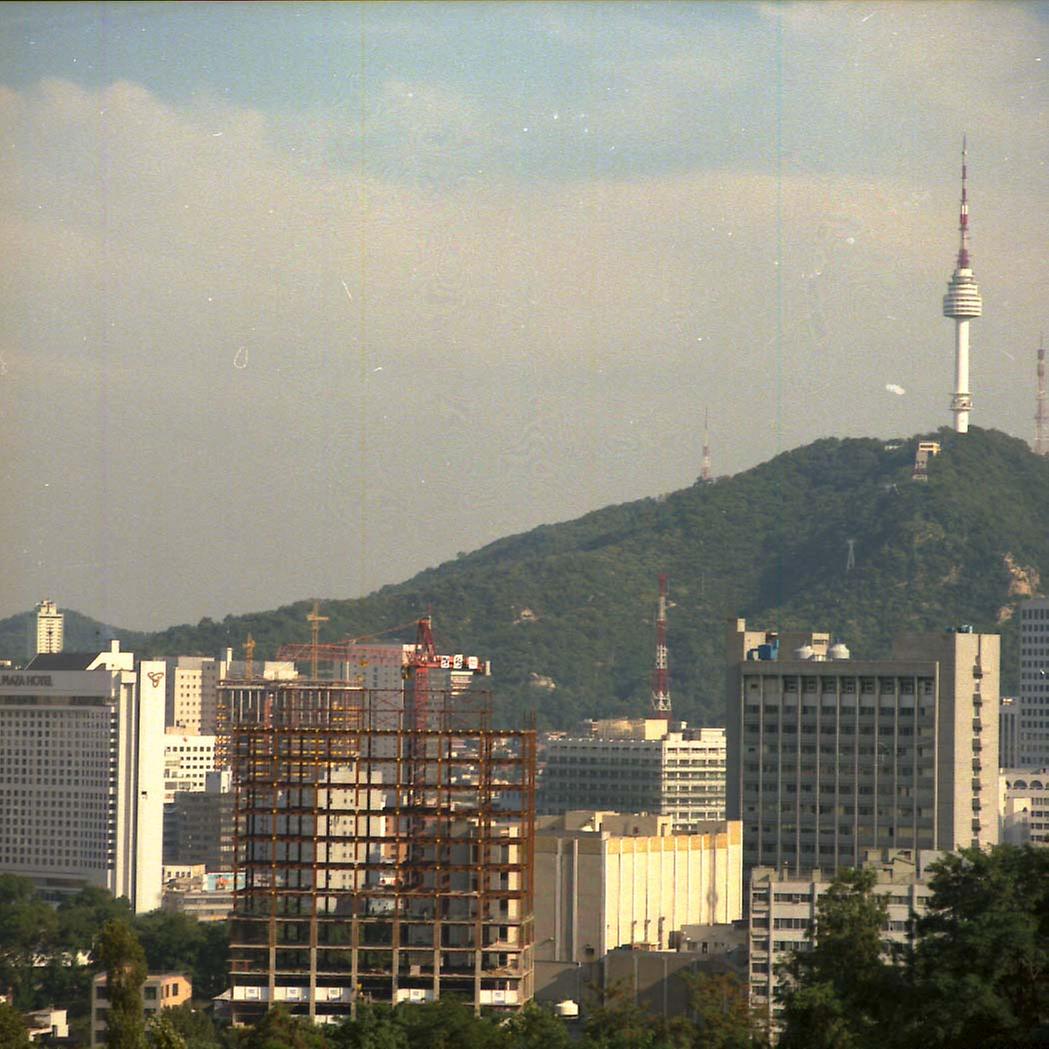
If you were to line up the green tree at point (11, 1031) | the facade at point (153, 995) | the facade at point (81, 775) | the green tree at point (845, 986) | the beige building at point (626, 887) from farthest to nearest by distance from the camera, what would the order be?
the facade at point (81, 775), the beige building at point (626, 887), the facade at point (153, 995), the green tree at point (11, 1031), the green tree at point (845, 986)

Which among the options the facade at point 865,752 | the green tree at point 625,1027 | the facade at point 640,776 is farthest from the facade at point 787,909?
the facade at point 640,776

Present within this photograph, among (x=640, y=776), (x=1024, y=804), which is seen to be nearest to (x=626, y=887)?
(x=1024, y=804)

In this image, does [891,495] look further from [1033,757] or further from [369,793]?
[369,793]

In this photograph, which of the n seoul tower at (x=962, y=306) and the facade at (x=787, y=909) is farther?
the n seoul tower at (x=962, y=306)

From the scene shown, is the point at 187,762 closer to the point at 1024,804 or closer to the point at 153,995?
the point at 1024,804

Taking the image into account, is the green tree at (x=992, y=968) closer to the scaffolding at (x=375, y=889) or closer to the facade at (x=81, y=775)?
the scaffolding at (x=375, y=889)

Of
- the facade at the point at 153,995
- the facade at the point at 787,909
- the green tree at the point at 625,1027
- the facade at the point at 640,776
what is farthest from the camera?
the facade at the point at 640,776

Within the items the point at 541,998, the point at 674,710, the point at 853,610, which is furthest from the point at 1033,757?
the point at 541,998
